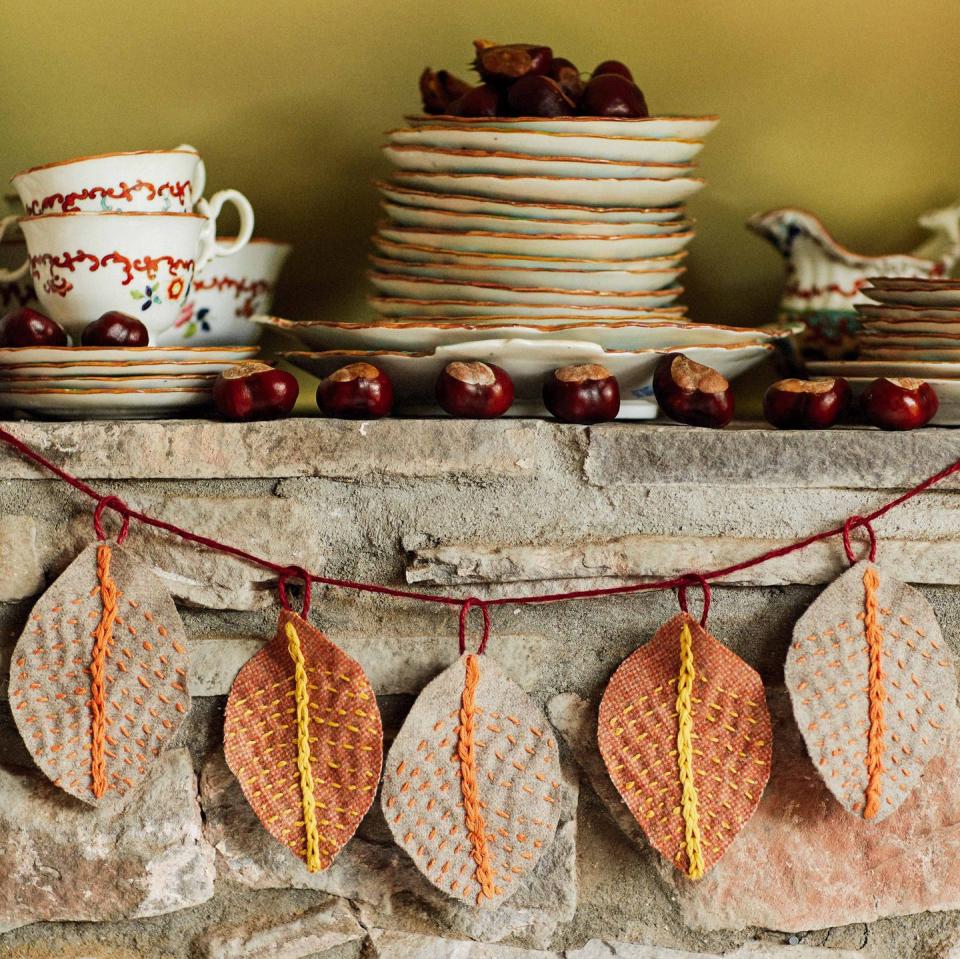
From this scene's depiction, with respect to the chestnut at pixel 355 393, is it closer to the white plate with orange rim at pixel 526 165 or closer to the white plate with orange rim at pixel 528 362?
the white plate with orange rim at pixel 528 362

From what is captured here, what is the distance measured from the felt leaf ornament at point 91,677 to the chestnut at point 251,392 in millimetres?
142

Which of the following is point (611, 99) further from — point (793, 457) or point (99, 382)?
point (99, 382)

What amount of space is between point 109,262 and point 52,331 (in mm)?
79

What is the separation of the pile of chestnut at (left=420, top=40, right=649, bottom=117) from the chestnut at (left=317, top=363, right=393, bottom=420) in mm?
282

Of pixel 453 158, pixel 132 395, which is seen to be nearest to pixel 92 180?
pixel 132 395

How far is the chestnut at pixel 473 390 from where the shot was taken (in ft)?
2.84

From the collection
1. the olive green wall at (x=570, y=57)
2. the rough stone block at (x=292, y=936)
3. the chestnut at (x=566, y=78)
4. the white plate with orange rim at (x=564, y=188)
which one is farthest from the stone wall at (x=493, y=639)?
the olive green wall at (x=570, y=57)

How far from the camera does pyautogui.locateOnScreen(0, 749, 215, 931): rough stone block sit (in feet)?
2.92

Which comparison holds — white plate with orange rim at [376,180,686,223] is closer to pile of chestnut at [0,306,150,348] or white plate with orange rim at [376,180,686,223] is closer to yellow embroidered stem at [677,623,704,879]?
pile of chestnut at [0,306,150,348]

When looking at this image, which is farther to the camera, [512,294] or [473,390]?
[512,294]

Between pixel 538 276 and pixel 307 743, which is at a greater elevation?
pixel 538 276

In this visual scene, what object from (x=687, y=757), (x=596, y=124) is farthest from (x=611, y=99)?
(x=687, y=757)

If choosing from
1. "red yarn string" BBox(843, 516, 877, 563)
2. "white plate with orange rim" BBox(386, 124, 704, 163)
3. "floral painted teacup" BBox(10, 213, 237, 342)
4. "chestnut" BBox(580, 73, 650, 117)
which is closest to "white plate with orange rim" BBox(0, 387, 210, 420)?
"floral painted teacup" BBox(10, 213, 237, 342)

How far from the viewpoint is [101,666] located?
0.85 metres
